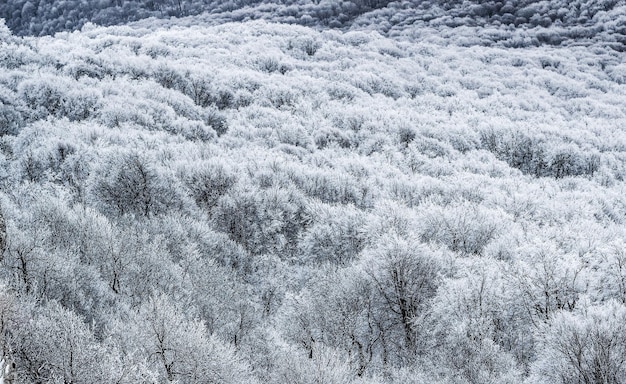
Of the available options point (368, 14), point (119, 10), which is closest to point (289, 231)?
point (368, 14)

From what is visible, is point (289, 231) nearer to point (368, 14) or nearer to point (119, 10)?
point (368, 14)

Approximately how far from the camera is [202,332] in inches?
859

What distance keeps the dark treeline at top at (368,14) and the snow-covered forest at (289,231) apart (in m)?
61.3

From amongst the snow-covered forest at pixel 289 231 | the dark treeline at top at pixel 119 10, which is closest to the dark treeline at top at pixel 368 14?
the dark treeline at top at pixel 119 10

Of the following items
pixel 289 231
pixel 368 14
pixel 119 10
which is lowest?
pixel 289 231

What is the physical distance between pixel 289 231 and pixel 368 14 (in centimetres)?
12650

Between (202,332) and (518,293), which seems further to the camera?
(518,293)

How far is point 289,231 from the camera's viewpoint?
39.3 m

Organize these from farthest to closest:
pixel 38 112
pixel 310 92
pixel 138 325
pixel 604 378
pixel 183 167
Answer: pixel 310 92 → pixel 38 112 → pixel 183 167 → pixel 138 325 → pixel 604 378

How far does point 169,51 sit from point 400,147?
5078 centimetres

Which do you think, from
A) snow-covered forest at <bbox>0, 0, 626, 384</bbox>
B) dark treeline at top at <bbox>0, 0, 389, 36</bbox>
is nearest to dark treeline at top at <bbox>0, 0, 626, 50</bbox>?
dark treeline at top at <bbox>0, 0, 389, 36</bbox>

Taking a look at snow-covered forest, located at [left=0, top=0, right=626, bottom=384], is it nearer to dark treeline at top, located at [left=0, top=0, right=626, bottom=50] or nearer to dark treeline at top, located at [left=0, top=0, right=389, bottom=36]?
dark treeline at top, located at [left=0, top=0, right=626, bottom=50]

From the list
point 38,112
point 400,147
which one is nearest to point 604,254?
point 400,147

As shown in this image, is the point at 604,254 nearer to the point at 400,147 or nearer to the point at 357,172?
the point at 357,172
